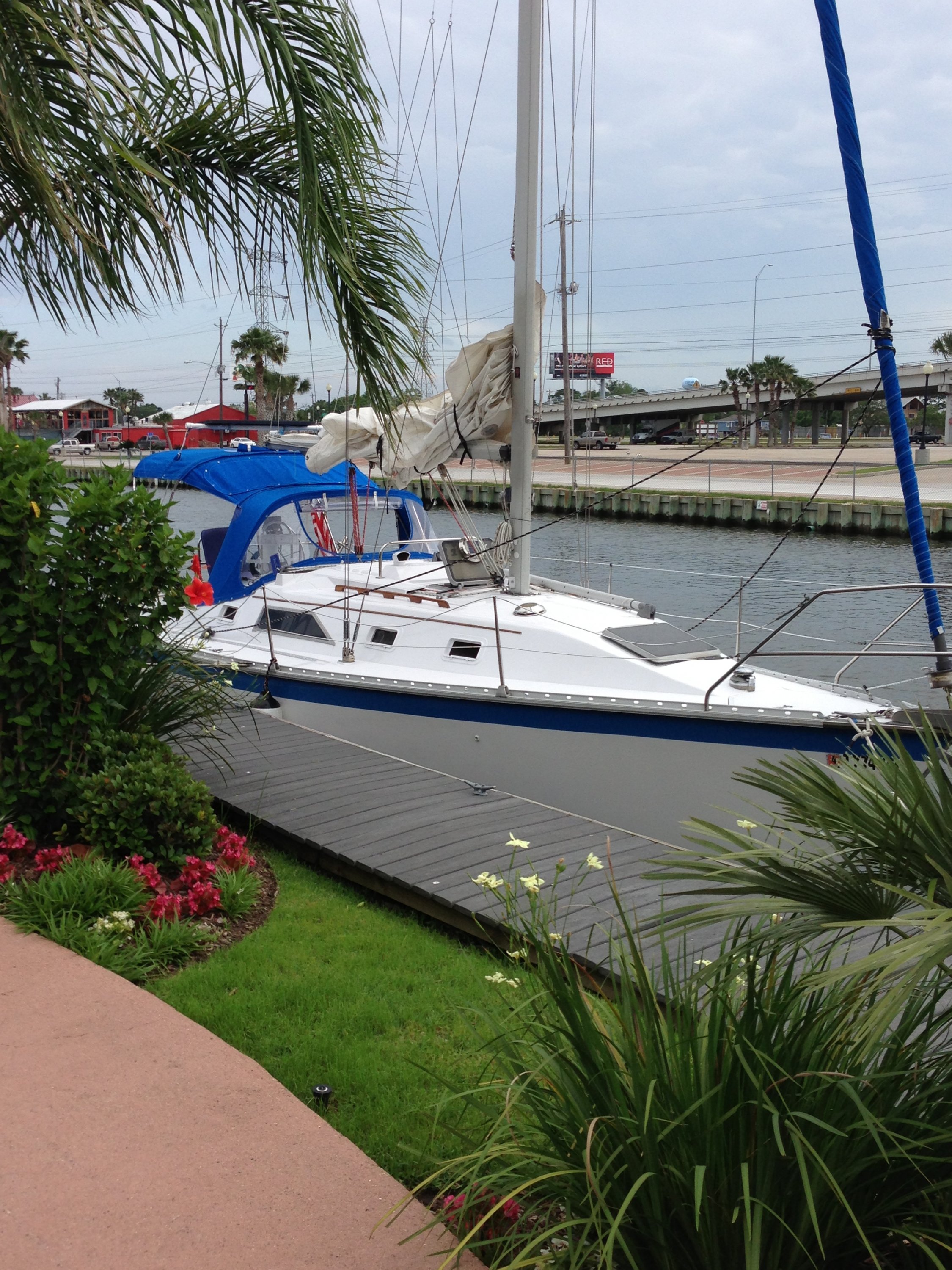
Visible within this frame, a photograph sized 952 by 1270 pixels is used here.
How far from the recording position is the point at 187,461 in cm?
1238

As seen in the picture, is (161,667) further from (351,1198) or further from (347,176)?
(351,1198)

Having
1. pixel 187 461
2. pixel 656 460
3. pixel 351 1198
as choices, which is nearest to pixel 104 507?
pixel 351 1198

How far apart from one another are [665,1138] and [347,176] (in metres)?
5.17

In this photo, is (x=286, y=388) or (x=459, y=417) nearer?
(x=459, y=417)

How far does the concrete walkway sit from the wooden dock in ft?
5.33

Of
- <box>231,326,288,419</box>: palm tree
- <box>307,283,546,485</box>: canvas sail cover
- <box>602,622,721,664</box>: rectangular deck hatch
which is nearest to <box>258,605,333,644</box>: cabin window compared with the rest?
<box>307,283,546,485</box>: canvas sail cover

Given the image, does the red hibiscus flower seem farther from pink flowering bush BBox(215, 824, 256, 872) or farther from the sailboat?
pink flowering bush BBox(215, 824, 256, 872)

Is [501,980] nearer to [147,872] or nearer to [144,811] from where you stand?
[147,872]

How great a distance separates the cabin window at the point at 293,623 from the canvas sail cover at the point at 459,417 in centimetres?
164

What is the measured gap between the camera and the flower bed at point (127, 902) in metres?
5.00

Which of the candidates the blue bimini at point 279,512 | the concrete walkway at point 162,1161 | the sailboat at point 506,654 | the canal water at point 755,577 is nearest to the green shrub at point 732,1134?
the concrete walkway at point 162,1161

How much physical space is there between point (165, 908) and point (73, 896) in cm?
42

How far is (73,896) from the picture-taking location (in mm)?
5207

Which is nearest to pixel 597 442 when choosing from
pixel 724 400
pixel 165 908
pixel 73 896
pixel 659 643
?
pixel 659 643
